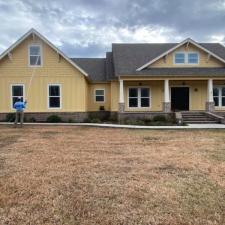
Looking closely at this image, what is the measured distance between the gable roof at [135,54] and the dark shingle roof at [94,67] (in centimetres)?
172

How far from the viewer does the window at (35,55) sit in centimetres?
2238

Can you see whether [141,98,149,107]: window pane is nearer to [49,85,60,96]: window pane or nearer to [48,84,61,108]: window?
[48,84,61,108]: window

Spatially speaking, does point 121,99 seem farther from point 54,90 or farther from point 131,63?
point 54,90

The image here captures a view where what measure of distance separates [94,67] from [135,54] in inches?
149

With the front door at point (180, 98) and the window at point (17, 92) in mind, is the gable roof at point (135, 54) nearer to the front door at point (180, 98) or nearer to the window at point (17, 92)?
the front door at point (180, 98)

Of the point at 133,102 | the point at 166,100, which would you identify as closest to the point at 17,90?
the point at 133,102

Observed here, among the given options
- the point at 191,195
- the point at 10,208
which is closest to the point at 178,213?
the point at 191,195

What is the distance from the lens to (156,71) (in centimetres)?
2306

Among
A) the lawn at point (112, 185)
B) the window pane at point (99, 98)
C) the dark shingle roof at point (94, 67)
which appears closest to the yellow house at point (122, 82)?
the dark shingle roof at point (94, 67)

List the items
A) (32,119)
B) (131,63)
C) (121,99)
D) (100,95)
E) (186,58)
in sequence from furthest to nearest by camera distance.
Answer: (100,95)
(131,63)
(186,58)
(121,99)
(32,119)

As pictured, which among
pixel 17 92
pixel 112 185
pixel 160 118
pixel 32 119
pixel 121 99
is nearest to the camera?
pixel 112 185

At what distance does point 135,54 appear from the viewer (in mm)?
26266

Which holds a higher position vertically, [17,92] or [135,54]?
[135,54]

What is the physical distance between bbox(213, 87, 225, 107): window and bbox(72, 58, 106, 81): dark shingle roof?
8.40m
